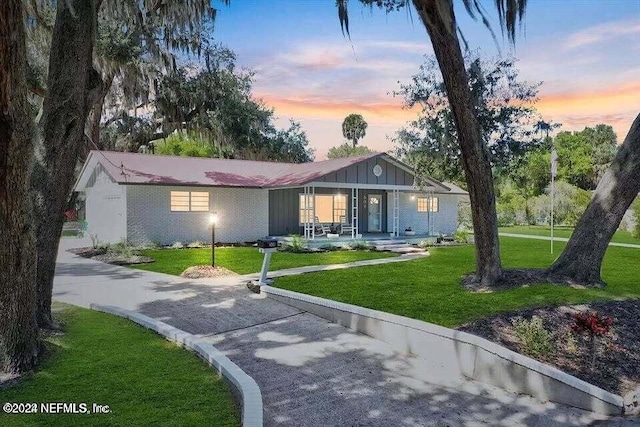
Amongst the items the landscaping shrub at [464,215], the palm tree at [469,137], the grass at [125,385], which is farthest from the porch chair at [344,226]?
the grass at [125,385]

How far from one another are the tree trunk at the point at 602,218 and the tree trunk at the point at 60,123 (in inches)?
327

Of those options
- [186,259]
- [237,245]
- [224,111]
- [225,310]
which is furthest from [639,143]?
[224,111]

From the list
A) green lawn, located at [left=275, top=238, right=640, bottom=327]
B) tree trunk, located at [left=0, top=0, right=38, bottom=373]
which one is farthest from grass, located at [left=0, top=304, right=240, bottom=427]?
green lawn, located at [left=275, top=238, right=640, bottom=327]

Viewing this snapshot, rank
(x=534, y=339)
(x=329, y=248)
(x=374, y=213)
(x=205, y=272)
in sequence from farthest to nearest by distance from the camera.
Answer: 1. (x=374, y=213)
2. (x=329, y=248)
3. (x=205, y=272)
4. (x=534, y=339)

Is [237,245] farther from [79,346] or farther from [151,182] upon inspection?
[79,346]

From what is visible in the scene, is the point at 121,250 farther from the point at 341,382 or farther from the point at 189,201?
the point at 341,382

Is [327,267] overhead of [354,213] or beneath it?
beneath

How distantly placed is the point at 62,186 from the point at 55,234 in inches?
25.6

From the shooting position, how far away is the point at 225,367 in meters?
4.96

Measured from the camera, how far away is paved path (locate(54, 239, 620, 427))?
447 centimetres

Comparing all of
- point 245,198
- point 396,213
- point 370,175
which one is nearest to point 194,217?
point 245,198

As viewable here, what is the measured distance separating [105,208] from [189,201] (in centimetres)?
370

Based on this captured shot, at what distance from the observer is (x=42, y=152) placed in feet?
19.3

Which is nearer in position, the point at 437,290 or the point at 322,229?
the point at 437,290
